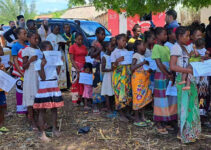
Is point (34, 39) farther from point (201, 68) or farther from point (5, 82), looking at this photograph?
point (201, 68)

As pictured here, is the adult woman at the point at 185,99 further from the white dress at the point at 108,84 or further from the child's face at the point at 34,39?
the child's face at the point at 34,39

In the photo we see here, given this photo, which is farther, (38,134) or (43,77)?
(38,134)

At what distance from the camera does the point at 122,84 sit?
495cm

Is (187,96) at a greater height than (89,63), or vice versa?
(89,63)

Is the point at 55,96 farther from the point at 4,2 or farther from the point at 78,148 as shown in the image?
the point at 4,2

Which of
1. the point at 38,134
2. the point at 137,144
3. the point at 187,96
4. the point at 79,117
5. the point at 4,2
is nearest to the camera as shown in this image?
the point at 187,96

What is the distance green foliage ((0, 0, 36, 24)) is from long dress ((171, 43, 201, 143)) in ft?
71.6

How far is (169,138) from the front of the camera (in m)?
4.25

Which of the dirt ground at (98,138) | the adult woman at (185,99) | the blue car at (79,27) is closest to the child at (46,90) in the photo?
the dirt ground at (98,138)

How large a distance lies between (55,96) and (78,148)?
949 mm

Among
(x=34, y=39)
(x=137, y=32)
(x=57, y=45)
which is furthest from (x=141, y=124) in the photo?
(x=57, y=45)

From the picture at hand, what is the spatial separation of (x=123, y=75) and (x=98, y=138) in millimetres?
1319

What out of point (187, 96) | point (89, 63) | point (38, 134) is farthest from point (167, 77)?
point (38, 134)

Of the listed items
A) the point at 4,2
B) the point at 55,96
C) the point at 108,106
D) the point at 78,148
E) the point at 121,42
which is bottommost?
the point at 78,148
